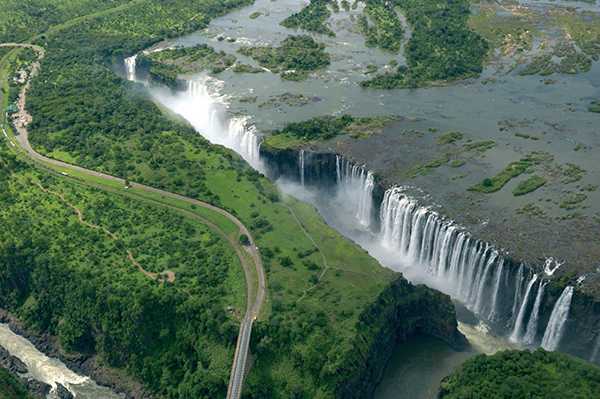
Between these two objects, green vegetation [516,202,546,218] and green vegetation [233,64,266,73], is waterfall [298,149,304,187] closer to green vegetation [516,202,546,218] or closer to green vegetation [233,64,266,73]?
green vegetation [516,202,546,218]

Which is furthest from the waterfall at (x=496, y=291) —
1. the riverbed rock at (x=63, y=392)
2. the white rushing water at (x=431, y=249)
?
the riverbed rock at (x=63, y=392)

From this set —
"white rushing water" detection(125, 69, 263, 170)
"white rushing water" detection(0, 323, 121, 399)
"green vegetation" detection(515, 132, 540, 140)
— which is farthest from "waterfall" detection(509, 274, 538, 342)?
"white rushing water" detection(125, 69, 263, 170)

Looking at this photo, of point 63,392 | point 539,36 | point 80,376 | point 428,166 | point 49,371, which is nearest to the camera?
point 63,392

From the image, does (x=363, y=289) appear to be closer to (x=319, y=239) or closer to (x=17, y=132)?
(x=319, y=239)

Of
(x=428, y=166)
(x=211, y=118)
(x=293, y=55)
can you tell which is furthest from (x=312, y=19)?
(x=428, y=166)

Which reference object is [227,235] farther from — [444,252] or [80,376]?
[444,252]

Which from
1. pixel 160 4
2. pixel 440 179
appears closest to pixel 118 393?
pixel 440 179
